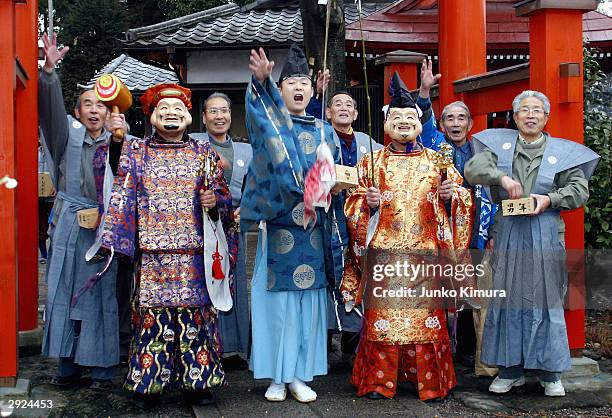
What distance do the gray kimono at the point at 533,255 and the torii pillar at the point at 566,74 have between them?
0.29m

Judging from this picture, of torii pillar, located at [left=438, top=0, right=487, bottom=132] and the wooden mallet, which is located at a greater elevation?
torii pillar, located at [left=438, top=0, right=487, bottom=132]

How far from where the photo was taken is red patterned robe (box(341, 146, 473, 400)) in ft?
15.9

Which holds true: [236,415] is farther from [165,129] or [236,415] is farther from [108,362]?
[165,129]

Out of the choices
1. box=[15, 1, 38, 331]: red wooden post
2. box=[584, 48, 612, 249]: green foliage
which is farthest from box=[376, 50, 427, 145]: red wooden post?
box=[15, 1, 38, 331]: red wooden post

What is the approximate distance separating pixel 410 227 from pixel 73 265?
2255 millimetres

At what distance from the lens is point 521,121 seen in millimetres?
4941

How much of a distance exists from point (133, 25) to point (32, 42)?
21.2 m

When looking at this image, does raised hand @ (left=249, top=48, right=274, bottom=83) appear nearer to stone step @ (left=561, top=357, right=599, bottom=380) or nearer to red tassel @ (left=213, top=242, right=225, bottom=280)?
red tassel @ (left=213, top=242, right=225, bottom=280)

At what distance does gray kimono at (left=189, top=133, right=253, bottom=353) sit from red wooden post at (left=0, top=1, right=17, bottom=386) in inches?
57.2

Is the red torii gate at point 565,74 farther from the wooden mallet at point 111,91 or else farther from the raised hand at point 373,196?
the wooden mallet at point 111,91

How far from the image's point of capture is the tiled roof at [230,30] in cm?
1288

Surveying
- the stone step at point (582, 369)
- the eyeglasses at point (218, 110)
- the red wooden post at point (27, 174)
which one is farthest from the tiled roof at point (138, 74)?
the stone step at point (582, 369)

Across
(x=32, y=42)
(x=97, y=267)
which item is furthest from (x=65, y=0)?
(x=97, y=267)

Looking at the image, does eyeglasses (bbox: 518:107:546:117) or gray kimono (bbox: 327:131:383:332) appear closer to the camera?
eyeglasses (bbox: 518:107:546:117)
